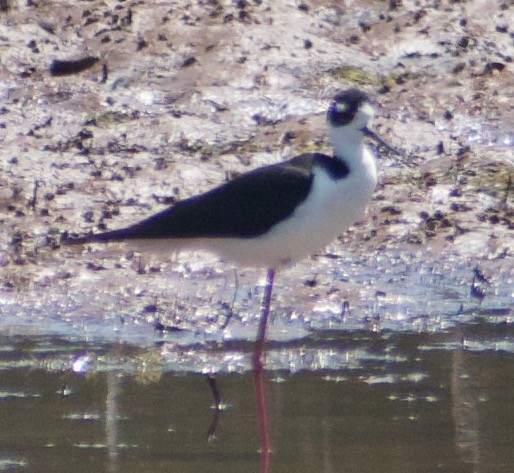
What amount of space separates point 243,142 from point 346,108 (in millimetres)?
2217

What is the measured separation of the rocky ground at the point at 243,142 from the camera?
266 inches

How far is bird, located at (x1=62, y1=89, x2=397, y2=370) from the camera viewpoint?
5.75 m

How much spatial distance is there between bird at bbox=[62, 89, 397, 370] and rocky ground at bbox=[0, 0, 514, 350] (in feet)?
2.13

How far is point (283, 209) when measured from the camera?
5.80m

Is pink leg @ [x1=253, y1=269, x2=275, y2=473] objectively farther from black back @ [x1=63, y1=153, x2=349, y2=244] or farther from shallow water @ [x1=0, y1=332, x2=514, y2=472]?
black back @ [x1=63, y1=153, x2=349, y2=244]

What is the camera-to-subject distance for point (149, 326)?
6.45m

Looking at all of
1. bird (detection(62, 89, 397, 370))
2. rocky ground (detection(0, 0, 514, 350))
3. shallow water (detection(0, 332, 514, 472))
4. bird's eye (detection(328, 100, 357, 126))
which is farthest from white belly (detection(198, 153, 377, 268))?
rocky ground (detection(0, 0, 514, 350))

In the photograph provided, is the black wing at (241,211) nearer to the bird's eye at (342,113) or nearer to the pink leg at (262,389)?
the bird's eye at (342,113)

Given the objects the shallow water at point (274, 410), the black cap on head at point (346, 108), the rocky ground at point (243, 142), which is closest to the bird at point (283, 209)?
the black cap on head at point (346, 108)

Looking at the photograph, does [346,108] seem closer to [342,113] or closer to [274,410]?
[342,113]

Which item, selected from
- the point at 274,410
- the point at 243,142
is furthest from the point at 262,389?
the point at 243,142

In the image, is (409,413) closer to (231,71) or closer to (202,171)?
(202,171)

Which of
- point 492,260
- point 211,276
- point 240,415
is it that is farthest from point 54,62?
point 240,415

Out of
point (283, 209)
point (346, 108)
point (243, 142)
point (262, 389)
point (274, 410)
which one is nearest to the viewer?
point (274, 410)
